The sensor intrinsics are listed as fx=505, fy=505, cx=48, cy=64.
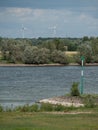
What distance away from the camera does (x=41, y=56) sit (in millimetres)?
127750

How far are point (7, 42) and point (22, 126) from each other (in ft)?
403

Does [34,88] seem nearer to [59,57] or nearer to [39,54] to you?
[39,54]

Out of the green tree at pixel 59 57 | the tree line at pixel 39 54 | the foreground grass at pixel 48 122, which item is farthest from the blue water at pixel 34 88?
the green tree at pixel 59 57

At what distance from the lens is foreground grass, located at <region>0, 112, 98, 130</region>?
1761 cm

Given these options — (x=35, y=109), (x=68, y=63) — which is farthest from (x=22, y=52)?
(x=35, y=109)

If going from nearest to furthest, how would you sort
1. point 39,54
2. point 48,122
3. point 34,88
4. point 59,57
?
point 48,122 → point 34,88 → point 39,54 → point 59,57

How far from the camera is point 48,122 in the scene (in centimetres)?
1925

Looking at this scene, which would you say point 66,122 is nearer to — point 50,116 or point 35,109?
point 50,116

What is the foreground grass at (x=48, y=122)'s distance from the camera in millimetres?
17609

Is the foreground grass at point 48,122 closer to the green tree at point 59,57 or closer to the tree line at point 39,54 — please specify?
the tree line at point 39,54

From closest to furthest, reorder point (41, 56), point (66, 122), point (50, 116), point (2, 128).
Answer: point (2, 128), point (66, 122), point (50, 116), point (41, 56)

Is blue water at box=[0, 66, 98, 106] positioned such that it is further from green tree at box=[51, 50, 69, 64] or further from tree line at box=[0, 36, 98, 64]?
green tree at box=[51, 50, 69, 64]

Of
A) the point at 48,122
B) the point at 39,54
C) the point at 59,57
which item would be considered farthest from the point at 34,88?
the point at 59,57

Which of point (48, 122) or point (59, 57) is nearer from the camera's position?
point (48, 122)
